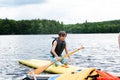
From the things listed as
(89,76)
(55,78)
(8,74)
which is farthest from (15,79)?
(89,76)

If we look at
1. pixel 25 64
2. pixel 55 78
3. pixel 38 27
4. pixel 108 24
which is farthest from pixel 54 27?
pixel 55 78

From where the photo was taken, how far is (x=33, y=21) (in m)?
139

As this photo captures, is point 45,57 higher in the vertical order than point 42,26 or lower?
higher

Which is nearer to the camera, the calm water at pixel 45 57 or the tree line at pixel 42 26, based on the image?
the calm water at pixel 45 57

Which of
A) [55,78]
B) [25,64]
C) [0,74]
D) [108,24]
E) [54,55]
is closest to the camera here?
[55,78]

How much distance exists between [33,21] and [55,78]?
13118cm

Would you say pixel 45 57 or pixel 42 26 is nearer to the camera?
pixel 45 57

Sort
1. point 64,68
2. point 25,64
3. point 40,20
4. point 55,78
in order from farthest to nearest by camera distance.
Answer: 1. point 40,20
2. point 25,64
3. point 64,68
4. point 55,78

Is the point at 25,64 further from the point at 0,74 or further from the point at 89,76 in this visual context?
the point at 89,76

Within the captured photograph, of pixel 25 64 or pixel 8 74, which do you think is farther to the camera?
pixel 25 64

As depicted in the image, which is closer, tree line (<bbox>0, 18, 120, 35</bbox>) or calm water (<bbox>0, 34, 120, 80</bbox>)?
calm water (<bbox>0, 34, 120, 80</bbox>)

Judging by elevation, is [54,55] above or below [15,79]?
above

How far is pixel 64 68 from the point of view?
13.6 metres

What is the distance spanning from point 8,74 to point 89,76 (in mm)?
9453
